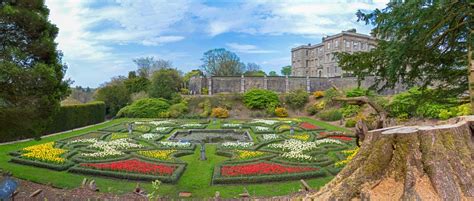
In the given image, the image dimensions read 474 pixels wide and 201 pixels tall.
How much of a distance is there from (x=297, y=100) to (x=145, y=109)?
16.3 m

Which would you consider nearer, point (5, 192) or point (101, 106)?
point (5, 192)

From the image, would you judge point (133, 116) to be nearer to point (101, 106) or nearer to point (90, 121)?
point (101, 106)

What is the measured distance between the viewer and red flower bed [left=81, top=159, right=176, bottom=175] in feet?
37.2

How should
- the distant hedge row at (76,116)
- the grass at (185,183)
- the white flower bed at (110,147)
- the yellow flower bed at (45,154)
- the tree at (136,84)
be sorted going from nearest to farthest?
the grass at (185,183)
the yellow flower bed at (45,154)
the white flower bed at (110,147)
the distant hedge row at (76,116)
the tree at (136,84)

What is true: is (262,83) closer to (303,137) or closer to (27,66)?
(303,137)

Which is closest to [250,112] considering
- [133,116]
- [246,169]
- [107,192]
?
[133,116]

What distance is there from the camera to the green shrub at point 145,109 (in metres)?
34.4

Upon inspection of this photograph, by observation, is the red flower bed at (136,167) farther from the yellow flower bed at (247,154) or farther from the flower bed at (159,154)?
the yellow flower bed at (247,154)

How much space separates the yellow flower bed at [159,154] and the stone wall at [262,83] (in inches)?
1151

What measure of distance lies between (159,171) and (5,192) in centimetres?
558

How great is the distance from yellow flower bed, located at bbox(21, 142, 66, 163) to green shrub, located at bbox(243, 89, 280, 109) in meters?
23.9

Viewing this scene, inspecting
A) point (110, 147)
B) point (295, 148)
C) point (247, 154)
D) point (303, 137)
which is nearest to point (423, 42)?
point (247, 154)

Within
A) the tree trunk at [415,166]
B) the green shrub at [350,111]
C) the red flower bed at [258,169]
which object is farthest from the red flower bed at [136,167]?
the green shrub at [350,111]

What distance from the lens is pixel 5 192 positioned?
6059 millimetres
